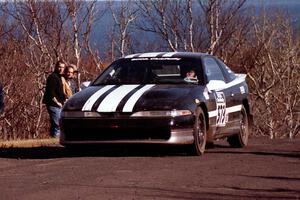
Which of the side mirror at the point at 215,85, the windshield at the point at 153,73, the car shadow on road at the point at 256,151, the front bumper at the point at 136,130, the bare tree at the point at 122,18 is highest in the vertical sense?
the bare tree at the point at 122,18

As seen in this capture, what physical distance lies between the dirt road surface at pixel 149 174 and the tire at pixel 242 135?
558 millimetres

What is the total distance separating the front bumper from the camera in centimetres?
1068

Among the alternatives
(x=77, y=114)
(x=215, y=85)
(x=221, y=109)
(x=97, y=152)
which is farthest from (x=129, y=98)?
(x=221, y=109)

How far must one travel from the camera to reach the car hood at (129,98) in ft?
35.1

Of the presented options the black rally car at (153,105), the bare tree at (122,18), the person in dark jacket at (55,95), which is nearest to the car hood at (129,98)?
the black rally car at (153,105)

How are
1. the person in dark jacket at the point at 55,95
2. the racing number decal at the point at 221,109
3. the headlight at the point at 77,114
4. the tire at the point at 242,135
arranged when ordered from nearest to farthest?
the headlight at the point at 77,114, the racing number decal at the point at 221,109, the tire at the point at 242,135, the person in dark jacket at the point at 55,95

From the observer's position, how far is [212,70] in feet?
40.6

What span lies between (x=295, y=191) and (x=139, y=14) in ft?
66.7

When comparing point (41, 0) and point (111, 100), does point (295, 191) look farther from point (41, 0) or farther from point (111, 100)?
point (41, 0)

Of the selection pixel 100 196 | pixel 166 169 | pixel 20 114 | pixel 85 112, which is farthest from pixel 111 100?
pixel 20 114

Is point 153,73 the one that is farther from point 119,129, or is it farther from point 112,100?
point 119,129

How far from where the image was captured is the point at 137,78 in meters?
11.8

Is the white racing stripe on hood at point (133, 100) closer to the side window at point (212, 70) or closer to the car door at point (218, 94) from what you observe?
the car door at point (218, 94)

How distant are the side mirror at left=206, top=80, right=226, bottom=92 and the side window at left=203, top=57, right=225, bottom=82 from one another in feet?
0.25
